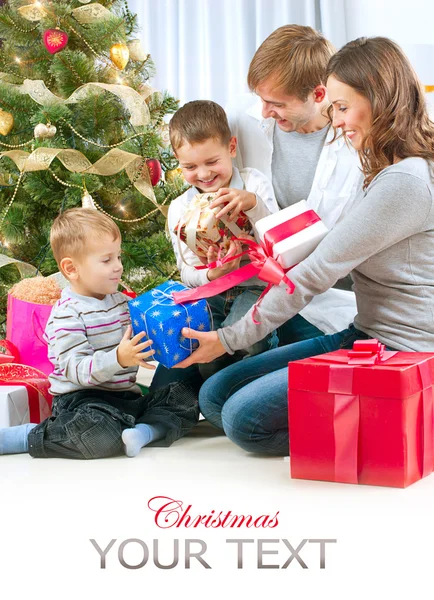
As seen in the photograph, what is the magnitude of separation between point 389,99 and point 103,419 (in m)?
1.02

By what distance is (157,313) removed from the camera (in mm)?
1787

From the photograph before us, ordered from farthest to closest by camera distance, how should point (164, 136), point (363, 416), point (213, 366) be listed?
point (164, 136), point (213, 366), point (363, 416)

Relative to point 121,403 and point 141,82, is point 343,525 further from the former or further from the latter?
point 141,82

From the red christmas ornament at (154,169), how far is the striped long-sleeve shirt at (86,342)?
3.09 ft

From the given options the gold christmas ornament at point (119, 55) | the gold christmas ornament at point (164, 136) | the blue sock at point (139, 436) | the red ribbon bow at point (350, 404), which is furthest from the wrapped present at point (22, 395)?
the gold christmas ornament at point (119, 55)

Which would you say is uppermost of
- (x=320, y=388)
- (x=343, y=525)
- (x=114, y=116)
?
(x=114, y=116)

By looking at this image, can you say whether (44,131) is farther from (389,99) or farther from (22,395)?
(389,99)

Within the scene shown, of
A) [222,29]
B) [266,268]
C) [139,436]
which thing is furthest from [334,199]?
[222,29]

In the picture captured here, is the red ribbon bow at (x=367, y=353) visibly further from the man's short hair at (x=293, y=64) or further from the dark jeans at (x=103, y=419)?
the man's short hair at (x=293, y=64)

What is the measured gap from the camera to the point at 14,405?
2045 mm

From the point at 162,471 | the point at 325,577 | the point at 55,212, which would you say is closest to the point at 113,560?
the point at 325,577

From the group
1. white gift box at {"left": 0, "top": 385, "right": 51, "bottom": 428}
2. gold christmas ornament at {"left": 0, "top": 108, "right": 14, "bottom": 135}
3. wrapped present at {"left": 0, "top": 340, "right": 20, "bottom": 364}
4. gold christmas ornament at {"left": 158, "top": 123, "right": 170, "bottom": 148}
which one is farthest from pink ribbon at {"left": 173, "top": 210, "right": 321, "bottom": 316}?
gold christmas ornament at {"left": 0, "top": 108, "right": 14, "bottom": 135}

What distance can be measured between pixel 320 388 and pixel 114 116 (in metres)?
1.78

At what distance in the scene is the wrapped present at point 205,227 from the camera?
1.92 m
